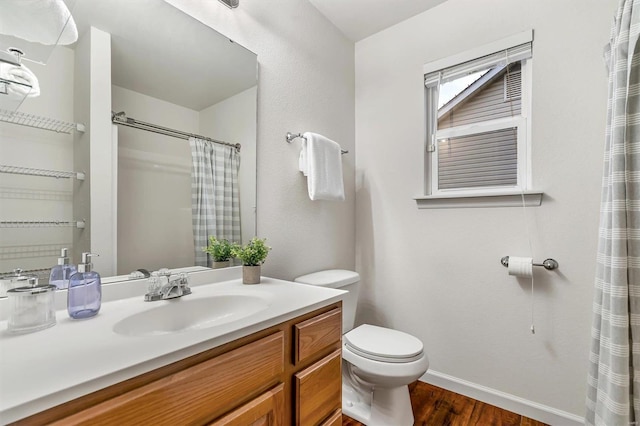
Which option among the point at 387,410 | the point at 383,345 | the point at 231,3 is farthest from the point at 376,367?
the point at 231,3

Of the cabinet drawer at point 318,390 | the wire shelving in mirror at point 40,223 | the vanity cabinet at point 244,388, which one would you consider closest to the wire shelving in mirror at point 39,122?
the wire shelving in mirror at point 40,223

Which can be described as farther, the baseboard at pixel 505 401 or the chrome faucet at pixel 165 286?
the baseboard at pixel 505 401

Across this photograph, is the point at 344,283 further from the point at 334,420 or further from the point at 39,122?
the point at 39,122

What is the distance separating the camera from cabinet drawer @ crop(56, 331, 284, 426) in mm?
524

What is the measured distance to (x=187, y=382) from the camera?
0.62 meters

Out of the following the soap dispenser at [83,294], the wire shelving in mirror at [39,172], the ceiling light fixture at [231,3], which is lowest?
the soap dispenser at [83,294]

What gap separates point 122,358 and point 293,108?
1472mm

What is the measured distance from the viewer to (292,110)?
170 cm

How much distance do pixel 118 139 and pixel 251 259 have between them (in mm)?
668

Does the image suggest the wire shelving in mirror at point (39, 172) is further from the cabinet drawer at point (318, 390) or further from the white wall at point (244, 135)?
the cabinet drawer at point (318, 390)

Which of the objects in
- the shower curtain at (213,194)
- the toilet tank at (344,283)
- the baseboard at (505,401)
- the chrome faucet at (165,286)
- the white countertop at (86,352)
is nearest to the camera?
the white countertop at (86,352)

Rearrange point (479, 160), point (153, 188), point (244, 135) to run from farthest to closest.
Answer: point (479, 160) → point (244, 135) → point (153, 188)

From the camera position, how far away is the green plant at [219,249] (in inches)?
50.3

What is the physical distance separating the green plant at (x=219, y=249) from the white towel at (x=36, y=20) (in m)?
0.82
